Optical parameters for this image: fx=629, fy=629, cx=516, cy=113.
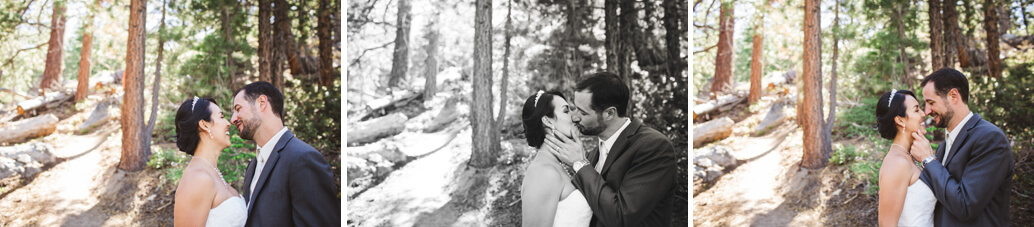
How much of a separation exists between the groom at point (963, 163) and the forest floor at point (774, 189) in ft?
5.04

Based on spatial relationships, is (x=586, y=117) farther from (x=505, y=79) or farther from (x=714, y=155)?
(x=714, y=155)

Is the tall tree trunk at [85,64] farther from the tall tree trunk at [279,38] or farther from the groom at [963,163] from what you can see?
the groom at [963,163]

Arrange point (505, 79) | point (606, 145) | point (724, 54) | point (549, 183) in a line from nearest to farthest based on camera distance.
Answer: point (549, 183)
point (606, 145)
point (505, 79)
point (724, 54)

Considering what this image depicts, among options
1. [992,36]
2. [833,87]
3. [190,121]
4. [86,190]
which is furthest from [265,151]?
[992,36]

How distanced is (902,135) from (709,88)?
7.26ft

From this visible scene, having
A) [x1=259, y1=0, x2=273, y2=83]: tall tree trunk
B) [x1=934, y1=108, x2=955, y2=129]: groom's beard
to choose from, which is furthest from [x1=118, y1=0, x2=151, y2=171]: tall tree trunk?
[x1=934, y1=108, x2=955, y2=129]: groom's beard

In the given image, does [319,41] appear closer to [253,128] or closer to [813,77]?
[253,128]

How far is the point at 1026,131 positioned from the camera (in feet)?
17.0

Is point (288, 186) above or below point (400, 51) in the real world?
below

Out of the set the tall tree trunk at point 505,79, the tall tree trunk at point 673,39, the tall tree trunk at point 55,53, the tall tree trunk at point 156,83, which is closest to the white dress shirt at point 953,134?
the tall tree trunk at point 673,39

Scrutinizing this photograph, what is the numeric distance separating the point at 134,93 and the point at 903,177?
5.96 m

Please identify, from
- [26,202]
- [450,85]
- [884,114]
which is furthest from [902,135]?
[26,202]

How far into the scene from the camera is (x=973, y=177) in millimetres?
3604

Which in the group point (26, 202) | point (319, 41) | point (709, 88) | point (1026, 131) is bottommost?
point (26, 202)
